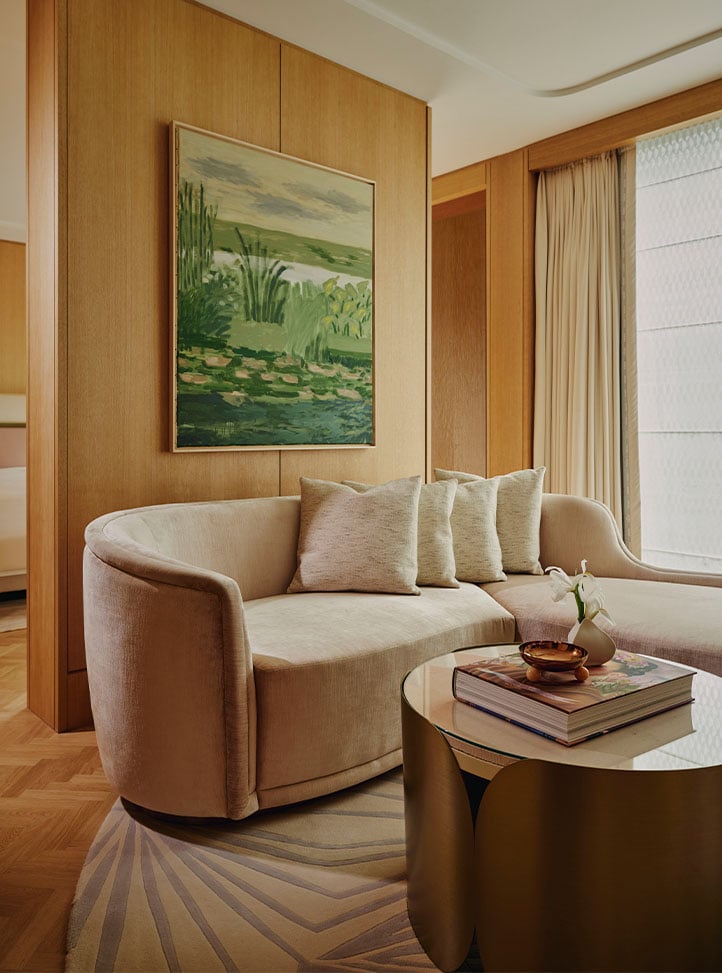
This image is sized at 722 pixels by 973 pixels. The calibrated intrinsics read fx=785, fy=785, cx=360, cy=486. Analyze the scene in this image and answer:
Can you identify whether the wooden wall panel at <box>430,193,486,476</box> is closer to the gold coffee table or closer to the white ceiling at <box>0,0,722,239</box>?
the white ceiling at <box>0,0,722,239</box>

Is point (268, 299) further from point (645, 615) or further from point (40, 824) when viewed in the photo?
point (40, 824)

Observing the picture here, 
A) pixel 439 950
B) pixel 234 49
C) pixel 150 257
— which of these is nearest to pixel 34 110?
pixel 150 257

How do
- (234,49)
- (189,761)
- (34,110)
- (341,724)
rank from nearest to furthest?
(189,761) < (341,724) < (34,110) < (234,49)

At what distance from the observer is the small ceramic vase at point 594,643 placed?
5.77 feet

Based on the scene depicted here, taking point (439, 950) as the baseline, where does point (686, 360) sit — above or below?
above

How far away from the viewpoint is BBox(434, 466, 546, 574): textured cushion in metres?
3.34

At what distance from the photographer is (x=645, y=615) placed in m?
2.57

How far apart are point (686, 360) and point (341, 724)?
9.20 ft

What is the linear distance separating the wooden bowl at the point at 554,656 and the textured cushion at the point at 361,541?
1099 mm

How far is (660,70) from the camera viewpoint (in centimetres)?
357

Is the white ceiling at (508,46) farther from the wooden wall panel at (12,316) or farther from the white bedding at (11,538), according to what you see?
the wooden wall panel at (12,316)

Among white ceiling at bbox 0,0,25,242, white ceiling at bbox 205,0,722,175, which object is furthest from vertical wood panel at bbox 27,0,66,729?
white ceiling at bbox 205,0,722,175

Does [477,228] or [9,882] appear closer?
[9,882]

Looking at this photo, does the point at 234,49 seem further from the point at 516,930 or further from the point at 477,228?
the point at 516,930
